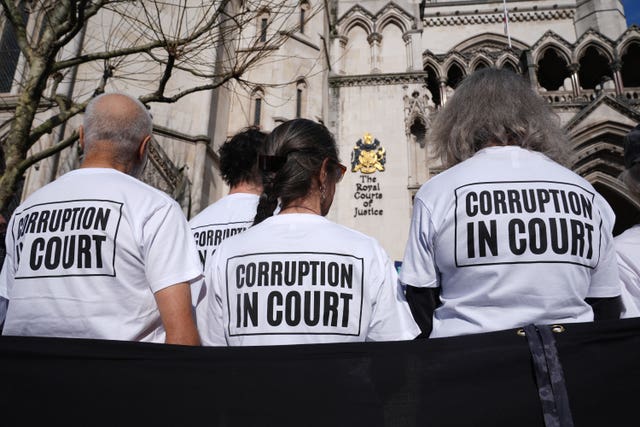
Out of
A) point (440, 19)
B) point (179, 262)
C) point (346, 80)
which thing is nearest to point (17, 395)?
point (179, 262)

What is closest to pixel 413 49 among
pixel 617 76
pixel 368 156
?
pixel 368 156

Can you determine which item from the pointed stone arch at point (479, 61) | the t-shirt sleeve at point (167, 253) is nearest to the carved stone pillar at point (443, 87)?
the pointed stone arch at point (479, 61)

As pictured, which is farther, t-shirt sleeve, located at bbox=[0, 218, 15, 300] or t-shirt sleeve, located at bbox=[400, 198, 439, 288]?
t-shirt sleeve, located at bbox=[0, 218, 15, 300]

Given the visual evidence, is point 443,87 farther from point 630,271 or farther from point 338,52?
point 630,271

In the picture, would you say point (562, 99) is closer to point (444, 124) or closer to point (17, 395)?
point (444, 124)

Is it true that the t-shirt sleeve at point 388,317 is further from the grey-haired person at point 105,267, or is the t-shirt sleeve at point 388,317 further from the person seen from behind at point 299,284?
the grey-haired person at point 105,267

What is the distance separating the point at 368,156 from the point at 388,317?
1413cm

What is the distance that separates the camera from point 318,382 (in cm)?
145

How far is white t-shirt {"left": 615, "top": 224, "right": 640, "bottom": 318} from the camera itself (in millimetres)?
1885

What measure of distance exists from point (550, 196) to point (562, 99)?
1896cm

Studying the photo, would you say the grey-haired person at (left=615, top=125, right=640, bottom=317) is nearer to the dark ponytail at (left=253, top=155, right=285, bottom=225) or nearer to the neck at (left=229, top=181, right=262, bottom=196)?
the dark ponytail at (left=253, top=155, right=285, bottom=225)

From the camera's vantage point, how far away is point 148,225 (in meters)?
1.70

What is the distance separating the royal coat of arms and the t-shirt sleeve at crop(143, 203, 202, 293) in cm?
1390

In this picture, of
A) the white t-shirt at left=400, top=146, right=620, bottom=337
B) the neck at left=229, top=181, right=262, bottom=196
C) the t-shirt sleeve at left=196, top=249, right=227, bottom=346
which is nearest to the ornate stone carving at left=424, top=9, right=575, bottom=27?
the neck at left=229, top=181, right=262, bottom=196
